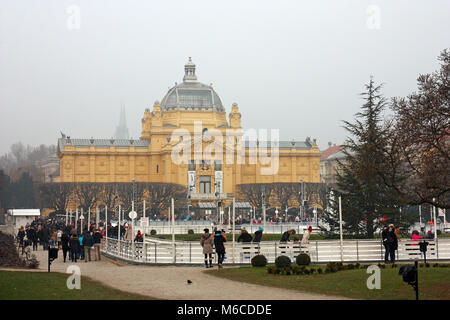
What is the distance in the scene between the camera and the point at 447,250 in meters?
32.4

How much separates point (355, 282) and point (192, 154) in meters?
95.7

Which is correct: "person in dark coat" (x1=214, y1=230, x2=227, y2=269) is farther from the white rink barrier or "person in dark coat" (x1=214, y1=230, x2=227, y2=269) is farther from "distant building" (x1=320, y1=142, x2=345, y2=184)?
"distant building" (x1=320, y1=142, x2=345, y2=184)

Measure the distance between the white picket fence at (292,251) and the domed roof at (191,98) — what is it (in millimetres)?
95240

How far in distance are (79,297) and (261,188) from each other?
80.6 m

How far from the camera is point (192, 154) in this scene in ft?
385

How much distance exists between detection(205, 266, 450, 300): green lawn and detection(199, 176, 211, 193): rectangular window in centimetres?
9021

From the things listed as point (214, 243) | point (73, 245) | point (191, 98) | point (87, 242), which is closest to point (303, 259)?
point (214, 243)

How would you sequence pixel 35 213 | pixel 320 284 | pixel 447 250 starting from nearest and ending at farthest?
pixel 320 284 → pixel 447 250 → pixel 35 213

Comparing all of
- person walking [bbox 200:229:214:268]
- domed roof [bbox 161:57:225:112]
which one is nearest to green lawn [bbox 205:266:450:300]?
person walking [bbox 200:229:214:268]

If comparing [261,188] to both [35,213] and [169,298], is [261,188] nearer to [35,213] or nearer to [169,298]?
[35,213]

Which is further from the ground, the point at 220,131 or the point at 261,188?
the point at 220,131

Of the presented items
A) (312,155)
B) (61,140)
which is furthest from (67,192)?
(312,155)

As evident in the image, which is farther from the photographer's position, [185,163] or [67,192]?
[185,163]

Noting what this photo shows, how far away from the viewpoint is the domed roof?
420 ft
